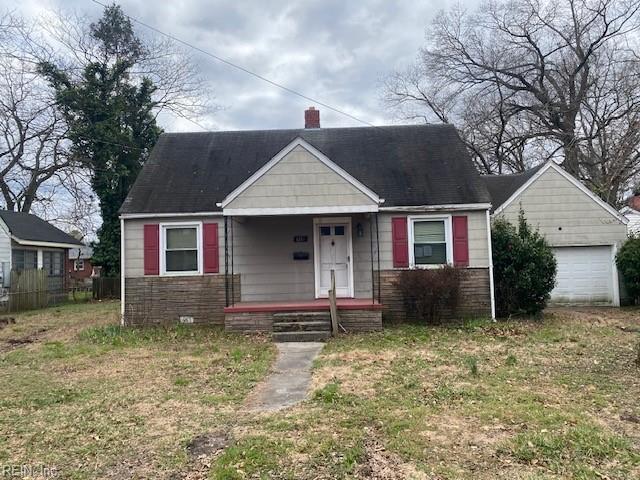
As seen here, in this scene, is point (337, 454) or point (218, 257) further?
point (218, 257)

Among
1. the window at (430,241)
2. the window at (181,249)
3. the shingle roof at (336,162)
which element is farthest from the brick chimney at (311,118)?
the window at (181,249)


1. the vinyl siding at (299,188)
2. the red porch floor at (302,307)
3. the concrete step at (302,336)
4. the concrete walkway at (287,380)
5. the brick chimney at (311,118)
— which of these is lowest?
the concrete walkway at (287,380)

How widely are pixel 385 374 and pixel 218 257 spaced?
649cm

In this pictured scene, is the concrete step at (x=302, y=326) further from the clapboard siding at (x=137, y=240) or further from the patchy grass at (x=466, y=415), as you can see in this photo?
the clapboard siding at (x=137, y=240)

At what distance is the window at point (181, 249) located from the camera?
12094mm

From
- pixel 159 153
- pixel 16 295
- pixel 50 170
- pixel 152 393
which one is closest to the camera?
pixel 152 393

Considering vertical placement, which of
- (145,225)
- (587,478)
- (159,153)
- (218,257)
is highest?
(159,153)

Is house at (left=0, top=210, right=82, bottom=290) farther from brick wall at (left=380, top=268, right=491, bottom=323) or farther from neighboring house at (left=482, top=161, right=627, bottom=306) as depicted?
neighboring house at (left=482, top=161, right=627, bottom=306)

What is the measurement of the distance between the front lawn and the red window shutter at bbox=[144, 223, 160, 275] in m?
2.79

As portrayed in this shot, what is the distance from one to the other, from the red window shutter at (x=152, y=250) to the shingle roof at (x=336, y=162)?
496mm

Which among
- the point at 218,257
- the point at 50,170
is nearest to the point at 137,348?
the point at 218,257

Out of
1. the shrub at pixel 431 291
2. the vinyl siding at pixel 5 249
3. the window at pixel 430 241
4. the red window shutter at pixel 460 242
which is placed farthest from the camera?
the vinyl siding at pixel 5 249

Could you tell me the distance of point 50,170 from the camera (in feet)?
87.8

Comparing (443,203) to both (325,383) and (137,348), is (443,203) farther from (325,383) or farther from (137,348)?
(137,348)
